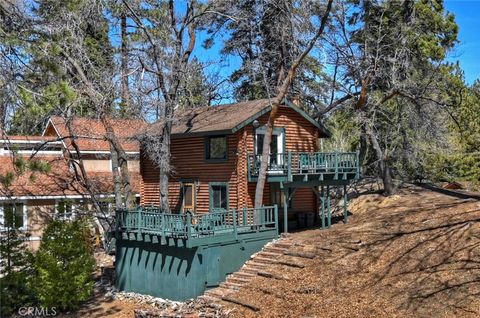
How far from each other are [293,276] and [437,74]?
15.4m

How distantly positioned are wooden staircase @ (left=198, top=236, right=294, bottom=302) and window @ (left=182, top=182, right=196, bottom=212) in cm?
486

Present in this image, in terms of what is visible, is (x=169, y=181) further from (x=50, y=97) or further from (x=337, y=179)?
(x=50, y=97)

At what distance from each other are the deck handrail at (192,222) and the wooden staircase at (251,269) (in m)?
0.91

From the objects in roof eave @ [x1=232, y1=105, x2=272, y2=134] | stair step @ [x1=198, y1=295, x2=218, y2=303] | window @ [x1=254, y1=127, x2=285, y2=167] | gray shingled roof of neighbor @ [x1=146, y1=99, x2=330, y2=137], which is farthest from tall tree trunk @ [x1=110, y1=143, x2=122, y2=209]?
stair step @ [x1=198, y1=295, x2=218, y2=303]

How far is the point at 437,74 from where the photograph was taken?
1034 inches

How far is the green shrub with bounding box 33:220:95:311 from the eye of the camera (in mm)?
17750

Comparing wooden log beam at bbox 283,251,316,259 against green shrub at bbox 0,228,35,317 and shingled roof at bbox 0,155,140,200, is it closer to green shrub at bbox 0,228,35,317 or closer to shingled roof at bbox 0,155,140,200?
green shrub at bbox 0,228,35,317

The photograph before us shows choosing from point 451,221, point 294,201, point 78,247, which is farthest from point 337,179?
point 78,247

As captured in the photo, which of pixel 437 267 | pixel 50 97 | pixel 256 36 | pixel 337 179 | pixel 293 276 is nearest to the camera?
pixel 50 97

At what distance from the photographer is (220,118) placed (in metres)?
23.0

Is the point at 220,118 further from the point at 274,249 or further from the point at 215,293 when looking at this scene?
the point at 215,293

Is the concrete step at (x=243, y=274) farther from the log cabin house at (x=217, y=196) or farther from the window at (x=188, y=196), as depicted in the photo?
the window at (x=188, y=196)

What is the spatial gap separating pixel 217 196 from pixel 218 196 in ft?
0.22

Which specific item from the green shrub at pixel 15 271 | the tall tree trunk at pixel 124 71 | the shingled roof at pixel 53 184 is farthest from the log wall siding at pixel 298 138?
the shingled roof at pixel 53 184
